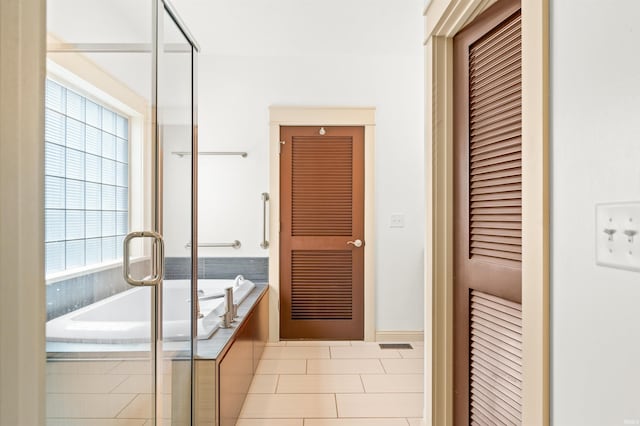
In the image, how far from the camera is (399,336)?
3418 mm

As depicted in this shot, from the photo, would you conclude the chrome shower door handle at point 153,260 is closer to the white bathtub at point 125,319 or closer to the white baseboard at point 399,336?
the white bathtub at point 125,319

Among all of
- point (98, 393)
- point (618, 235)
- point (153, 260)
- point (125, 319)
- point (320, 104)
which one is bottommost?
point (98, 393)

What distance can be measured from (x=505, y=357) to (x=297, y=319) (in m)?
2.40

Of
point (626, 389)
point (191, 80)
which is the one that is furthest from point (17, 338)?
point (191, 80)

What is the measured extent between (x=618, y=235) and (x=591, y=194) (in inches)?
4.1

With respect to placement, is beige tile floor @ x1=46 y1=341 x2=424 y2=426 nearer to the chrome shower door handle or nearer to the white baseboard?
the white baseboard

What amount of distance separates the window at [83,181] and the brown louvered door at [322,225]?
2340mm

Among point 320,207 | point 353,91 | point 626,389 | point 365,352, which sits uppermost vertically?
point 353,91

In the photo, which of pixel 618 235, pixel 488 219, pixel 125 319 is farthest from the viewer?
pixel 488 219

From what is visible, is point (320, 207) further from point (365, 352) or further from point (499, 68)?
point (499, 68)

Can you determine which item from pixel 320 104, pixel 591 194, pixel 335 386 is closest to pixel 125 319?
pixel 591 194

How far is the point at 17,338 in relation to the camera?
648mm

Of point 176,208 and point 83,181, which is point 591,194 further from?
point 176,208

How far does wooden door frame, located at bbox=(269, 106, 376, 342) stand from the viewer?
3.40 m
